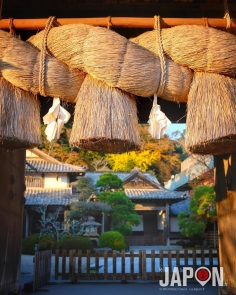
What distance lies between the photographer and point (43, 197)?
23906mm

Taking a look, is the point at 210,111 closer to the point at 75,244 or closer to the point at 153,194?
the point at 75,244

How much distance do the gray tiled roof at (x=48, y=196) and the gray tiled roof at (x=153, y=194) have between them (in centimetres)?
489

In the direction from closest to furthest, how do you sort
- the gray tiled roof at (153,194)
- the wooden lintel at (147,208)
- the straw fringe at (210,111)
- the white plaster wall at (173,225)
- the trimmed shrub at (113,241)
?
1. the straw fringe at (210,111)
2. the trimmed shrub at (113,241)
3. the gray tiled roof at (153,194)
4. the wooden lintel at (147,208)
5. the white plaster wall at (173,225)

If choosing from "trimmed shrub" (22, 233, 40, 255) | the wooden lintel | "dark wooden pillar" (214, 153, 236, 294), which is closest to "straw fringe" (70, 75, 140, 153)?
"dark wooden pillar" (214, 153, 236, 294)

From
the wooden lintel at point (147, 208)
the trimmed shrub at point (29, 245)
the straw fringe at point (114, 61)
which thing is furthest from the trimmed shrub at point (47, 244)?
the straw fringe at point (114, 61)

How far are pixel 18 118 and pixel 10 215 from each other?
3364 mm

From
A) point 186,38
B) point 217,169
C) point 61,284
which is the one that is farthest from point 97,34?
point 61,284

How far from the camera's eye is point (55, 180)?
2569 centimetres

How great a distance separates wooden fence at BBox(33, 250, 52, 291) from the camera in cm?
812

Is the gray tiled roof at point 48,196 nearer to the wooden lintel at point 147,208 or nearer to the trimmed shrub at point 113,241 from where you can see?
the trimmed shrub at point 113,241

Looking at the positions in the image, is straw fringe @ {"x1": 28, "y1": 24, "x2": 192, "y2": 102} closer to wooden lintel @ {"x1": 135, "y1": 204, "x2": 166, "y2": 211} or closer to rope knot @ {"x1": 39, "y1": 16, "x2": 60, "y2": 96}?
rope knot @ {"x1": 39, "y1": 16, "x2": 60, "y2": 96}

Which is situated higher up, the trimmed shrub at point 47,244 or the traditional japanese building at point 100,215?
the traditional japanese building at point 100,215

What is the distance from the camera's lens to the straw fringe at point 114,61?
200cm
